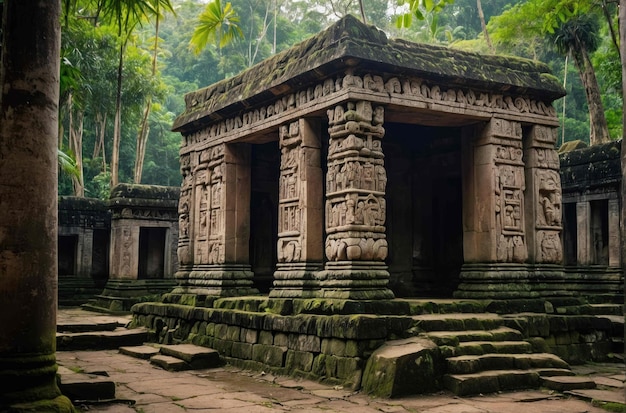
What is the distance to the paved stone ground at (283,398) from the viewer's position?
6.14 m

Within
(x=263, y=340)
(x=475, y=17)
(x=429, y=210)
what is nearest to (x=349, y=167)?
(x=263, y=340)

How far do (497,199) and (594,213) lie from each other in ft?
22.3

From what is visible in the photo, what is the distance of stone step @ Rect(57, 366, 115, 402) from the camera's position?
6.04m

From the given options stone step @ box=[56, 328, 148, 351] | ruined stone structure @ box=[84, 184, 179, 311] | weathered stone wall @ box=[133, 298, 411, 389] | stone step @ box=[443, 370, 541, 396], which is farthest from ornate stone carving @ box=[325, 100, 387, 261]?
ruined stone structure @ box=[84, 184, 179, 311]

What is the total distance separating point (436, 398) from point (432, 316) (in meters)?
1.52

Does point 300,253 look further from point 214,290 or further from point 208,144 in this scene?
point 208,144

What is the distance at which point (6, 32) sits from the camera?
4273 millimetres

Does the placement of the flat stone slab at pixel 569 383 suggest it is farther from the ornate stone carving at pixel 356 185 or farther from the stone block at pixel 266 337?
the stone block at pixel 266 337

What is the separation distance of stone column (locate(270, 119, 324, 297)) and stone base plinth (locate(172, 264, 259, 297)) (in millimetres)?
1737

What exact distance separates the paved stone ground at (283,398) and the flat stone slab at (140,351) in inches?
56.5

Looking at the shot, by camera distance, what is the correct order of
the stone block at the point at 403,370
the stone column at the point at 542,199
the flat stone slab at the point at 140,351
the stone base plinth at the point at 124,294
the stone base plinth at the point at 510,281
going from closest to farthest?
1. the stone block at the point at 403,370
2. the stone base plinth at the point at 510,281
3. the stone column at the point at 542,199
4. the flat stone slab at the point at 140,351
5. the stone base plinth at the point at 124,294

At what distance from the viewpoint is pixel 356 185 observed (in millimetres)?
8078

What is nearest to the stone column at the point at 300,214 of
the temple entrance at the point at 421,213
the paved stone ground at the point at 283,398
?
the paved stone ground at the point at 283,398

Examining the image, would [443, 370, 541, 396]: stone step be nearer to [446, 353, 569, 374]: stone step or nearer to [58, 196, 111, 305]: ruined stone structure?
[446, 353, 569, 374]: stone step
